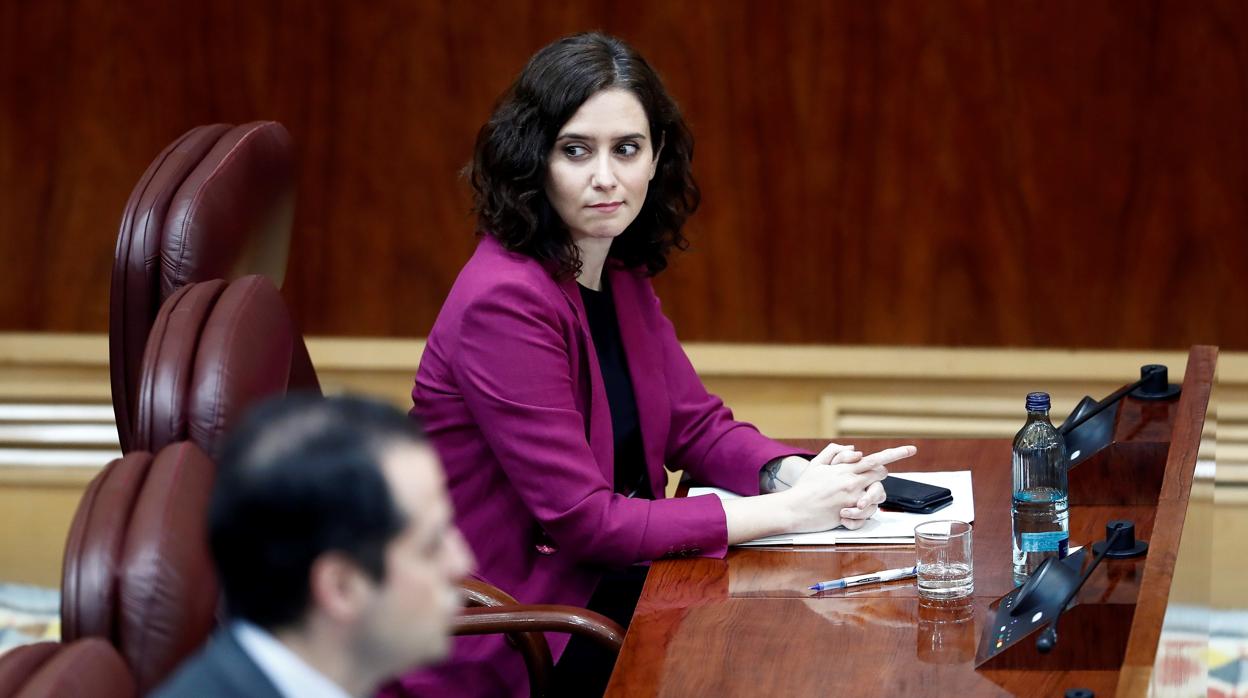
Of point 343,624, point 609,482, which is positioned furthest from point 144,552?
point 609,482

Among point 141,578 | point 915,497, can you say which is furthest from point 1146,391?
point 141,578

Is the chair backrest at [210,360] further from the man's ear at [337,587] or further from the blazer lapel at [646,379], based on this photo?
the man's ear at [337,587]

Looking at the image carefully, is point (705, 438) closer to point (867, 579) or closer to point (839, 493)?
point (839, 493)

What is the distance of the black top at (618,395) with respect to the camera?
2.61m

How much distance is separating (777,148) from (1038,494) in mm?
2191

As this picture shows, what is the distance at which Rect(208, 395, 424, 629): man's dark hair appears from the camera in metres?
1.07

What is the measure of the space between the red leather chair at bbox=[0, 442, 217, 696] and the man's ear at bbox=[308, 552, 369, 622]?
39 centimetres

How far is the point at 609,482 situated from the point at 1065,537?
714 millimetres

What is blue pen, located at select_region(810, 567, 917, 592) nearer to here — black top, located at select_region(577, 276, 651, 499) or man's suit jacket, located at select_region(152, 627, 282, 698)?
black top, located at select_region(577, 276, 651, 499)

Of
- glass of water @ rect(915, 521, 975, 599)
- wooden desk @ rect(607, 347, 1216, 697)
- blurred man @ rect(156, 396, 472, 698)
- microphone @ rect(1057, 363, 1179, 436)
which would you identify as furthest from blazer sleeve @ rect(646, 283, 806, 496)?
blurred man @ rect(156, 396, 472, 698)

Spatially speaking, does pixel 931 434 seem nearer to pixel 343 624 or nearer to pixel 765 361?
pixel 765 361

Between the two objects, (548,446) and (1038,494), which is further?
(548,446)

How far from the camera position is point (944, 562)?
2.05 meters

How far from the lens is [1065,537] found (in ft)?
6.87
